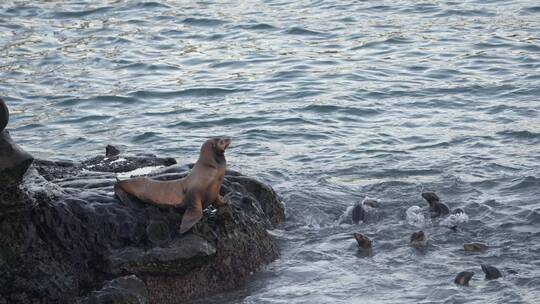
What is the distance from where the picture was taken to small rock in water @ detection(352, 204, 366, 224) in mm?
11235

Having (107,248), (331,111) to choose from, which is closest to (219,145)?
(107,248)

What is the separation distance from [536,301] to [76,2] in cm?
1705

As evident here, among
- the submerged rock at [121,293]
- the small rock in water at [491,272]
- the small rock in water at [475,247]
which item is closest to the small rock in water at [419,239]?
the small rock in water at [475,247]

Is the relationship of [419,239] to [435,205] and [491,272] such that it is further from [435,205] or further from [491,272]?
[491,272]

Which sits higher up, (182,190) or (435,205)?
(182,190)

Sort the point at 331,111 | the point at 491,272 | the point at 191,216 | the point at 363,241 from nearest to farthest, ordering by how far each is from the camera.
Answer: the point at 191,216 < the point at 491,272 < the point at 363,241 < the point at 331,111

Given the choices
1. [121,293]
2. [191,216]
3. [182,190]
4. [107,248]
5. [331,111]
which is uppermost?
[182,190]

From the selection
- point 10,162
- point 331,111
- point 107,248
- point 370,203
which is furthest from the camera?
point 331,111

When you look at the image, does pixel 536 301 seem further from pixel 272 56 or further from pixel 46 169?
pixel 272 56

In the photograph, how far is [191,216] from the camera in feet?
30.3

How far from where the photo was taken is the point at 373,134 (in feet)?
48.3

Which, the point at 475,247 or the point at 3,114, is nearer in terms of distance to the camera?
the point at 3,114

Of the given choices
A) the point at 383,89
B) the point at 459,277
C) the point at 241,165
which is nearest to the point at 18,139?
the point at 241,165

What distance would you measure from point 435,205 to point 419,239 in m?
0.95
